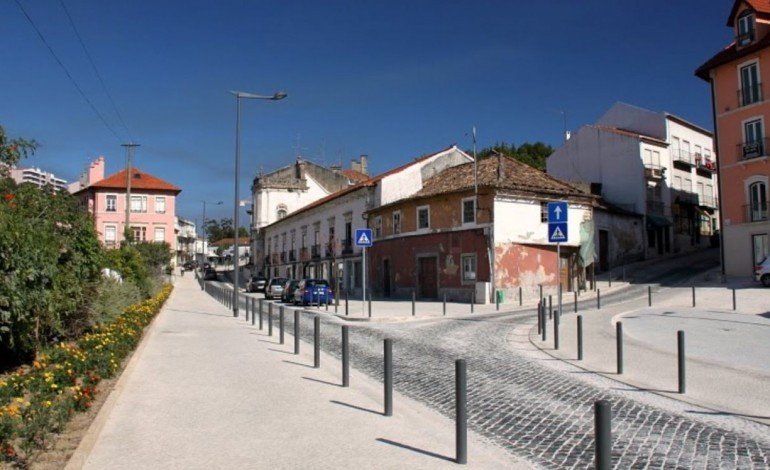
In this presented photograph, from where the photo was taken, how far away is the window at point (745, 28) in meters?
32.0

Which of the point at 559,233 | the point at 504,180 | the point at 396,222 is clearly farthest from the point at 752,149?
the point at 559,233

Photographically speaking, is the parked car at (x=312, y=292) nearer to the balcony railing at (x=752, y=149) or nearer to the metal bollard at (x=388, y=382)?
the balcony railing at (x=752, y=149)

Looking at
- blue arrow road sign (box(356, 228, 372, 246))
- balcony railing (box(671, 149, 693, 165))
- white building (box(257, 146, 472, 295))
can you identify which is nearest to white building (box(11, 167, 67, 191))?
blue arrow road sign (box(356, 228, 372, 246))

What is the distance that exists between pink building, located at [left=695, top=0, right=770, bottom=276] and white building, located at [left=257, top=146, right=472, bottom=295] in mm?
16260

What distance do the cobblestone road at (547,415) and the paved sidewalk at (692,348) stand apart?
2.88 ft

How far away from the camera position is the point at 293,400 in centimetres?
806

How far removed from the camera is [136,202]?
2889 inches

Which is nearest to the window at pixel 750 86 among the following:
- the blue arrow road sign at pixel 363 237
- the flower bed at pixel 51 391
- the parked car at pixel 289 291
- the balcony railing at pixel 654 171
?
the balcony railing at pixel 654 171

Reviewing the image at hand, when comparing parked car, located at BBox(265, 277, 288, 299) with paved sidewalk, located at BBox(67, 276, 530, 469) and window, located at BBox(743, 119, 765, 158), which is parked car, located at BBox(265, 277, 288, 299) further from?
paved sidewalk, located at BBox(67, 276, 530, 469)

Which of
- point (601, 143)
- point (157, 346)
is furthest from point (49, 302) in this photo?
point (601, 143)

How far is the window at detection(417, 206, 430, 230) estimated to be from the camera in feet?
113

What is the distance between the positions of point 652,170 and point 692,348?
33.4 m

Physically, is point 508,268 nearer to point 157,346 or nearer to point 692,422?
point 157,346

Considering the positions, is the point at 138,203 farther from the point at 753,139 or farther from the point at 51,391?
the point at 51,391
